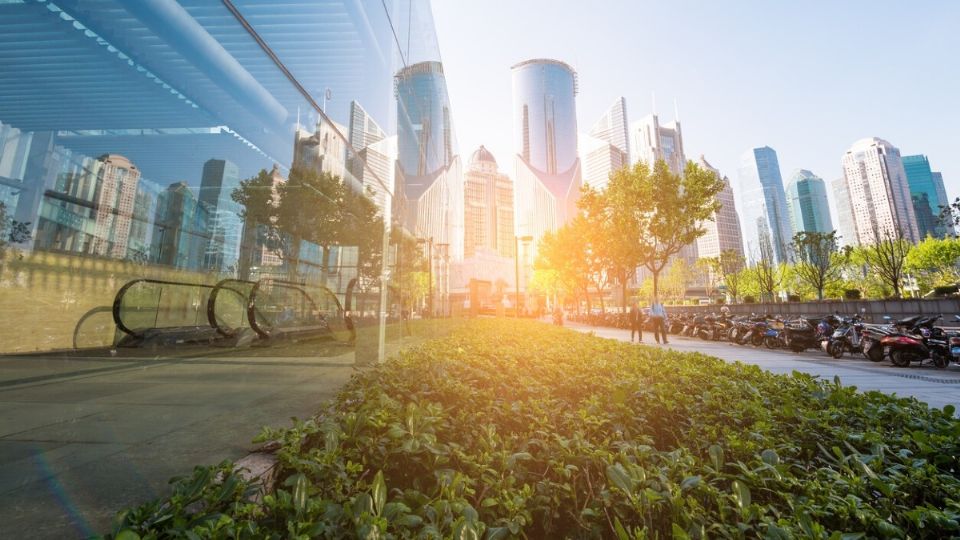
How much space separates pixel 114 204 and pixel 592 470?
29.3ft

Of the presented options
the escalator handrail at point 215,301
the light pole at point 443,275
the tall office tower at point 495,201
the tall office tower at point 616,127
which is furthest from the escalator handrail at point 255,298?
the tall office tower at point 616,127

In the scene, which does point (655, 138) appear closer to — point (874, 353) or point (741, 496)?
point (874, 353)

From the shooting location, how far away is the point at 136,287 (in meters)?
7.20

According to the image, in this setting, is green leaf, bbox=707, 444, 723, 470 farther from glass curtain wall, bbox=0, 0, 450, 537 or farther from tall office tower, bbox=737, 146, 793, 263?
tall office tower, bbox=737, 146, 793, 263

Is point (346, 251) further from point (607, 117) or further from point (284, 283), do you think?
point (607, 117)

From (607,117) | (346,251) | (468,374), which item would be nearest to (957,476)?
(468,374)

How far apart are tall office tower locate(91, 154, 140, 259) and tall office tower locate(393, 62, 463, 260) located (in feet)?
17.4

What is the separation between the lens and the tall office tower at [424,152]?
34.1 ft

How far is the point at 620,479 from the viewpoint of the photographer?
152 cm

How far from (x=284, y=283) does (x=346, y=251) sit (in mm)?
1568

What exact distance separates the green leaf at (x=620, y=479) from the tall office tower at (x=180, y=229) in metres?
8.66

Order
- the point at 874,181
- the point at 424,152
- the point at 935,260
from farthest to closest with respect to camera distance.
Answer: the point at 874,181
the point at 935,260
the point at 424,152

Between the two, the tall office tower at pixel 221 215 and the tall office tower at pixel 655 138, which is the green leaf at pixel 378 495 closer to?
the tall office tower at pixel 221 215

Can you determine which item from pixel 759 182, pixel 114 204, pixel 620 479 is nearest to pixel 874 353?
pixel 620 479
